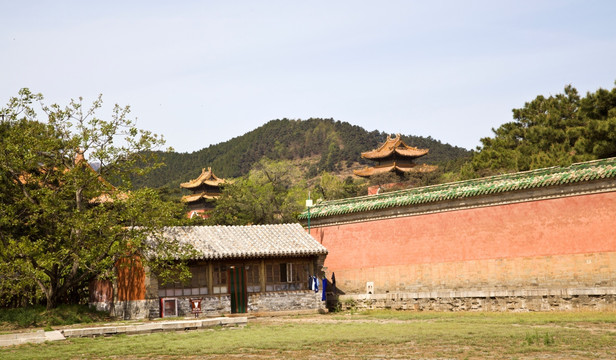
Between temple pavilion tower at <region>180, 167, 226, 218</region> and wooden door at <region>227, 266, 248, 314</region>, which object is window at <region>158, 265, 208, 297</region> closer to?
wooden door at <region>227, 266, 248, 314</region>

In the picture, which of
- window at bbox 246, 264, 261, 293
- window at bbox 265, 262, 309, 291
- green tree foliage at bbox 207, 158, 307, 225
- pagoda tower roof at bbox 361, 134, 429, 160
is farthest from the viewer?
pagoda tower roof at bbox 361, 134, 429, 160

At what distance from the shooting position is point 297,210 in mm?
46969

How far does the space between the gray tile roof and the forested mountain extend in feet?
239

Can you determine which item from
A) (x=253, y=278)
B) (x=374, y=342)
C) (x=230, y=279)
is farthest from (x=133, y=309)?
(x=374, y=342)

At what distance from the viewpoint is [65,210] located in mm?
25203

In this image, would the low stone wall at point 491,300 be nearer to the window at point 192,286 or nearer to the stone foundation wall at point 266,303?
the stone foundation wall at point 266,303

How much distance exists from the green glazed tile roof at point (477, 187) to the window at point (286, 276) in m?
2.56

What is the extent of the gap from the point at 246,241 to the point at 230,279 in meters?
1.57

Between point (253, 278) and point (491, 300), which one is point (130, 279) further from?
point (491, 300)

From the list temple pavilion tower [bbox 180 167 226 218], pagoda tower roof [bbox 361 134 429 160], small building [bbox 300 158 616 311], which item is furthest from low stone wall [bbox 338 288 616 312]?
temple pavilion tower [bbox 180 167 226 218]

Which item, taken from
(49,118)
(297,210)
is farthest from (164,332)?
(297,210)

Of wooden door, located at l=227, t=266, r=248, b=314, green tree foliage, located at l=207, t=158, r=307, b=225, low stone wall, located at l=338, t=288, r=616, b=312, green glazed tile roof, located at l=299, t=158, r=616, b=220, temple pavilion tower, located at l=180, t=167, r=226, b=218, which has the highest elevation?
temple pavilion tower, located at l=180, t=167, r=226, b=218

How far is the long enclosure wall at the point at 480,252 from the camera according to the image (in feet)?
69.3

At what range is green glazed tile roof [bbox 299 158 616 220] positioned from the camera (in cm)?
2127
